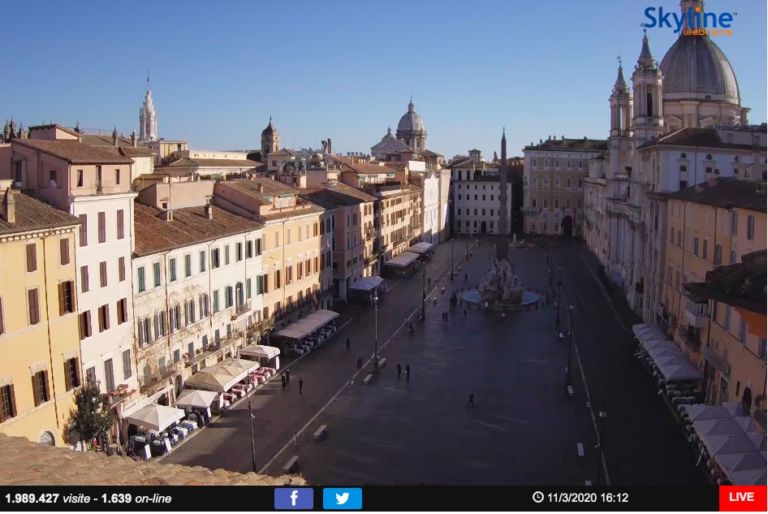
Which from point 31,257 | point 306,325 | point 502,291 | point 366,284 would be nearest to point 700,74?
point 502,291

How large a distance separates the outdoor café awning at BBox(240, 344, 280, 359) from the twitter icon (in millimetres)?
28186

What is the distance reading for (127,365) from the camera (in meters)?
28.4

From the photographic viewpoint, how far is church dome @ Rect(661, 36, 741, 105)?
66.4 metres

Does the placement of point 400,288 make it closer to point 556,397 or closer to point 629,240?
point 629,240

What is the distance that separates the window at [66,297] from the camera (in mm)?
24781

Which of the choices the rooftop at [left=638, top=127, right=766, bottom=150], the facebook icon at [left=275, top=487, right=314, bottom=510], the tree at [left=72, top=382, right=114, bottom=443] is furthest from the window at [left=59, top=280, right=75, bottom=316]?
the rooftop at [left=638, top=127, right=766, bottom=150]

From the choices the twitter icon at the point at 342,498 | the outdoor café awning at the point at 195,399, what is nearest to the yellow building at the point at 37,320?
the outdoor café awning at the point at 195,399

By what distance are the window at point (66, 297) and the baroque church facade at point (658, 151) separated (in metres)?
27.3

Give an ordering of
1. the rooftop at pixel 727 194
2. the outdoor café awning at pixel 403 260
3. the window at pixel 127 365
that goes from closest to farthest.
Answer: the rooftop at pixel 727 194 < the window at pixel 127 365 < the outdoor café awning at pixel 403 260

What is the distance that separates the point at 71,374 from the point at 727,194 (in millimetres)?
24572

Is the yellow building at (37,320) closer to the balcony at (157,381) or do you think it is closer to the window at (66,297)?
the window at (66,297)

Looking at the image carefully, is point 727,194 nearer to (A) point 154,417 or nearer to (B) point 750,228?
(B) point 750,228

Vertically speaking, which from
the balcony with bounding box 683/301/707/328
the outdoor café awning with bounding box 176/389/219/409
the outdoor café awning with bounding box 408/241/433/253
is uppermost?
the balcony with bounding box 683/301/707/328

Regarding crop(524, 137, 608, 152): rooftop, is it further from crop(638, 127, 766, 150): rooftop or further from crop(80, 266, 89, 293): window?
crop(80, 266, 89, 293): window
